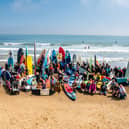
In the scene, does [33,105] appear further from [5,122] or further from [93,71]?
[93,71]

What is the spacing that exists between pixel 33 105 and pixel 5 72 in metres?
3.69

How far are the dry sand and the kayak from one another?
220 mm

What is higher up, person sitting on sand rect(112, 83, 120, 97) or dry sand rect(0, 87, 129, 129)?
person sitting on sand rect(112, 83, 120, 97)

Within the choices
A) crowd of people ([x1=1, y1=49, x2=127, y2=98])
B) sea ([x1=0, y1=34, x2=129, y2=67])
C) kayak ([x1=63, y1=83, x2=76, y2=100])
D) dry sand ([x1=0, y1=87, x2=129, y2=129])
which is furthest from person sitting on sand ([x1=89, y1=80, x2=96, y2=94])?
sea ([x1=0, y1=34, x2=129, y2=67])

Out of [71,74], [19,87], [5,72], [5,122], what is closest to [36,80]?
[19,87]

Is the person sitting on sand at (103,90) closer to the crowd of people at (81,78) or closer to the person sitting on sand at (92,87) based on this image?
the crowd of people at (81,78)

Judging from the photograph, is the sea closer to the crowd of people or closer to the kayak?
the crowd of people

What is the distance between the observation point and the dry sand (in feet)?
21.1

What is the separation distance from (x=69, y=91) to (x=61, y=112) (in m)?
2.18

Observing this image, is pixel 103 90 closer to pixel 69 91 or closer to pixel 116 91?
pixel 116 91

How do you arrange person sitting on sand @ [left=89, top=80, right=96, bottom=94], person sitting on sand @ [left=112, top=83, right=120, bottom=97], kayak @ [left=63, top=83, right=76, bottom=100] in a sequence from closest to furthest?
kayak @ [left=63, top=83, right=76, bottom=100] → person sitting on sand @ [left=112, top=83, right=120, bottom=97] → person sitting on sand @ [left=89, top=80, right=96, bottom=94]

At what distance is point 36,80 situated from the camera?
34.7 ft

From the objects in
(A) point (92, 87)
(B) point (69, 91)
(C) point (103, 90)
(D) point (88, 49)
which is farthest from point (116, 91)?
(D) point (88, 49)

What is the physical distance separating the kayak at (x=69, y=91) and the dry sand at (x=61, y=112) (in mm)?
220
